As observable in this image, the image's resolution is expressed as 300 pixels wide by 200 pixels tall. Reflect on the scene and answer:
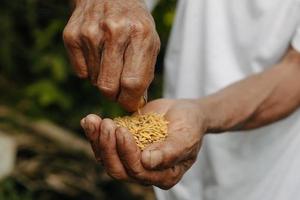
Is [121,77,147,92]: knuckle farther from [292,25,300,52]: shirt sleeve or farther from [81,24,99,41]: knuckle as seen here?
[292,25,300,52]: shirt sleeve

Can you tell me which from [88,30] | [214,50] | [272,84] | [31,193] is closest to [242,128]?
[272,84]

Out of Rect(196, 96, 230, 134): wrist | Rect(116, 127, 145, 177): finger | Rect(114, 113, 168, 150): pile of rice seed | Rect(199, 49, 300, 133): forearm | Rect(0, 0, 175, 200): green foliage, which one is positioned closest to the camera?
Rect(116, 127, 145, 177): finger

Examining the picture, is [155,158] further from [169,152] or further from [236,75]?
[236,75]

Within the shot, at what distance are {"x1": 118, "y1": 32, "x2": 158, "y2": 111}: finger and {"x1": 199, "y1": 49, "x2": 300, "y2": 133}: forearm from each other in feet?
1.08

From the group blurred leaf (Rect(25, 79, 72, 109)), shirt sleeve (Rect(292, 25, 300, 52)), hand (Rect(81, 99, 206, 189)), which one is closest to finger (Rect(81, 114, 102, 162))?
hand (Rect(81, 99, 206, 189))

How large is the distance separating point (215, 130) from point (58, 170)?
1674 millimetres

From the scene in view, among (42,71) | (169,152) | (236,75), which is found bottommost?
(42,71)

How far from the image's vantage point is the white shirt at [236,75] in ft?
6.29

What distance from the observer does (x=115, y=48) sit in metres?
1.41

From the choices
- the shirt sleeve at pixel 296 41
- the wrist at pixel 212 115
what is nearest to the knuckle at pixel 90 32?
the wrist at pixel 212 115

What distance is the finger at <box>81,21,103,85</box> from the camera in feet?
4.68

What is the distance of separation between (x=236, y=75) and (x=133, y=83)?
0.66 m

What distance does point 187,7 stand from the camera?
6.79ft

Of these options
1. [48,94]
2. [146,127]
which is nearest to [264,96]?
[146,127]
